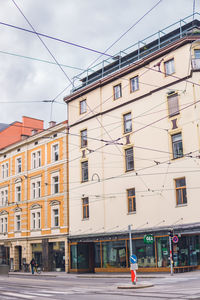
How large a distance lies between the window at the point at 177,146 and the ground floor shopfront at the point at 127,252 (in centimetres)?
543

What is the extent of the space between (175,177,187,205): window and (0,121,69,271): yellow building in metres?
13.5

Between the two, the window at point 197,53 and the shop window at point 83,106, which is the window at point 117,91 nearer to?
the shop window at point 83,106

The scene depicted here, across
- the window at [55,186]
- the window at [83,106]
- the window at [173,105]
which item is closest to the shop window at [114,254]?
the window at [55,186]

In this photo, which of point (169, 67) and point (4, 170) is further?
point (4, 170)

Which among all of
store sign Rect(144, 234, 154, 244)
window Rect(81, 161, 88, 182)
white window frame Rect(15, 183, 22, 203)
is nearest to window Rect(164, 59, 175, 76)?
window Rect(81, 161, 88, 182)

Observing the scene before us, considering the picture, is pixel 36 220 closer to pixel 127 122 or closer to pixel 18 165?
pixel 18 165

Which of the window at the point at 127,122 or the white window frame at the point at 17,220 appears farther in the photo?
the white window frame at the point at 17,220

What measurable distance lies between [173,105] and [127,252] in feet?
40.2

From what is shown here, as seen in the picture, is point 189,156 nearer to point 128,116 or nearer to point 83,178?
point 128,116

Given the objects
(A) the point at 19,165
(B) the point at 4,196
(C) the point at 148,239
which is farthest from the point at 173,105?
(B) the point at 4,196

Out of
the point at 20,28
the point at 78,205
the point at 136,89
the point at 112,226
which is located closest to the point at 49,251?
the point at 78,205

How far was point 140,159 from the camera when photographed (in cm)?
3231

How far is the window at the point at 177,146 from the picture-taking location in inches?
1163

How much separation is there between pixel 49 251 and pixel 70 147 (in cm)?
1072
